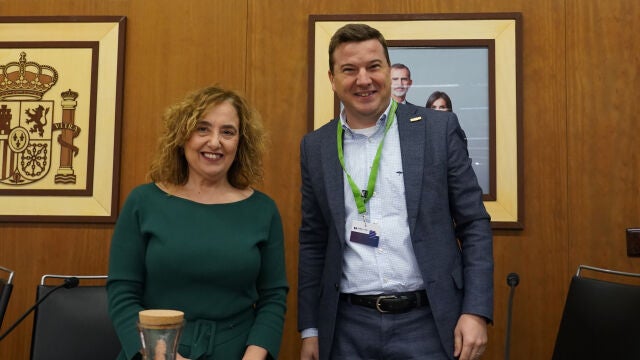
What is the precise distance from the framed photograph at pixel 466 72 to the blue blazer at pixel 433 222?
82 cm

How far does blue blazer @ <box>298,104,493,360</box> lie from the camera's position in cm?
170

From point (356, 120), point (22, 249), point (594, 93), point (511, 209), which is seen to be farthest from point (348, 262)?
point (22, 249)

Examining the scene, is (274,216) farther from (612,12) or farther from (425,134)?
(612,12)

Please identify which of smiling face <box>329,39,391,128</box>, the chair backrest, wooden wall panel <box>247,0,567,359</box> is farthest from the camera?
wooden wall panel <box>247,0,567,359</box>

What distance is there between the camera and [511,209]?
2607 millimetres


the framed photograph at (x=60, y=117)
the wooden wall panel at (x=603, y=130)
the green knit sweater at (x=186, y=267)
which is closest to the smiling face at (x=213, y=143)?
the green knit sweater at (x=186, y=267)

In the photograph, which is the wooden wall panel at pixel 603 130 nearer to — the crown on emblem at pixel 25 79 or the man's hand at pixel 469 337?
the man's hand at pixel 469 337

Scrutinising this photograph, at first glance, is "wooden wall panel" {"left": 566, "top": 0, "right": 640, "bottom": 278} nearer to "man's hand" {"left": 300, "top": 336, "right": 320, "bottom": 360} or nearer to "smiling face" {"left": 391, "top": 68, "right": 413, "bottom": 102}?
"smiling face" {"left": 391, "top": 68, "right": 413, "bottom": 102}

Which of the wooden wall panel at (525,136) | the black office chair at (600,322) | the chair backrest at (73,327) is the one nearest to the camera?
the black office chair at (600,322)

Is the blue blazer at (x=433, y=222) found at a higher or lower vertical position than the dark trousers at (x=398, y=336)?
higher

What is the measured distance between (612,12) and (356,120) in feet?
5.30

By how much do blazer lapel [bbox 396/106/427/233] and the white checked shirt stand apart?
4cm

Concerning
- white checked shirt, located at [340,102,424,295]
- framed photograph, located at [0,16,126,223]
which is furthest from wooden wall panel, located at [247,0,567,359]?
white checked shirt, located at [340,102,424,295]

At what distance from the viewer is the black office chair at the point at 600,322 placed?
2008 millimetres
